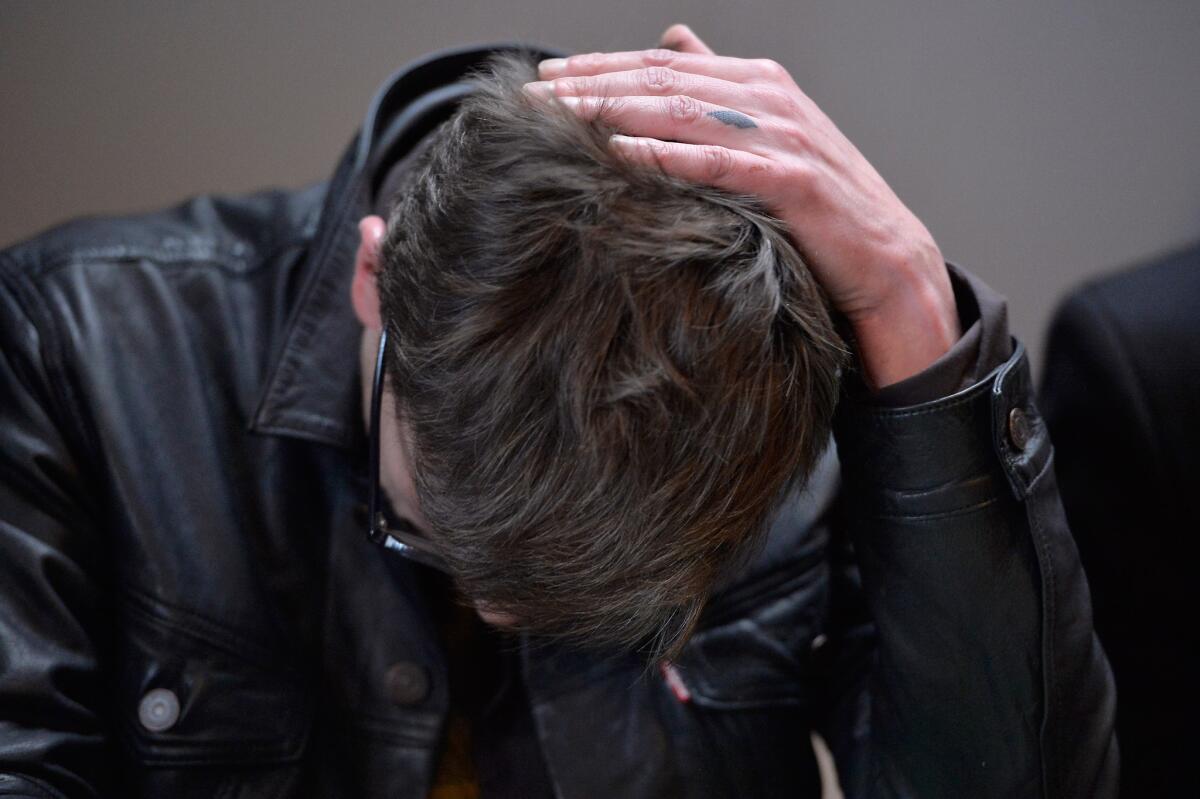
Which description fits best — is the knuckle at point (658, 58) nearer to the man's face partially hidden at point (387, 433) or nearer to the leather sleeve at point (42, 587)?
the man's face partially hidden at point (387, 433)

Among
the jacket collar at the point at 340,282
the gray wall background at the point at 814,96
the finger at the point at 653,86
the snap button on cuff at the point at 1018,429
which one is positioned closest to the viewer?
the finger at the point at 653,86

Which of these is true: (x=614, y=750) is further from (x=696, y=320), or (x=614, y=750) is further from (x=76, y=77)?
(x=76, y=77)

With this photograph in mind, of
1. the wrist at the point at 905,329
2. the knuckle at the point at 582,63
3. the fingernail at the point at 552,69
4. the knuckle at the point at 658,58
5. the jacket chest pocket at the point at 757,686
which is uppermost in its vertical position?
the knuckle at the point at 658,58

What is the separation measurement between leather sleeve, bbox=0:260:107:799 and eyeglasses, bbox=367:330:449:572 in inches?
11.3

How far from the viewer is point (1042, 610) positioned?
0.93 meters

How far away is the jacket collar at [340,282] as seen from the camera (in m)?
0.99

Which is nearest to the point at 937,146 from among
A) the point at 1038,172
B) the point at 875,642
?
the point at 1038,172

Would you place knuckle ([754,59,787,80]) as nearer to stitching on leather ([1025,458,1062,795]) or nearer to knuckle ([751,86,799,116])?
knuckle ([751,86,799,116])

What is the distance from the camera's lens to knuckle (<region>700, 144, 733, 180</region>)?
722 mm

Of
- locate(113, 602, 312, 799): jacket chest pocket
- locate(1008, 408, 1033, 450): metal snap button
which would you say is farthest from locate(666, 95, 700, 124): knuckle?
locate(113, 602, 312, 799): jacket chest pocket

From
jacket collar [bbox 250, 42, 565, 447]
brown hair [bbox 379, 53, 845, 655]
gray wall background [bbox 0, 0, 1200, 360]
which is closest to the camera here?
brown hair [bbox 379, 53, 845, 655]

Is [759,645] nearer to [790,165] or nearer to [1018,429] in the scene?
[1018,429]

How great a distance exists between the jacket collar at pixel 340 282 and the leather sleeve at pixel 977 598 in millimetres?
499

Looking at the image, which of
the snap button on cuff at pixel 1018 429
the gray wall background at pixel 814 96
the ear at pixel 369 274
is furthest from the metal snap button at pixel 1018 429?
the gray wall background at pixel 814 96
